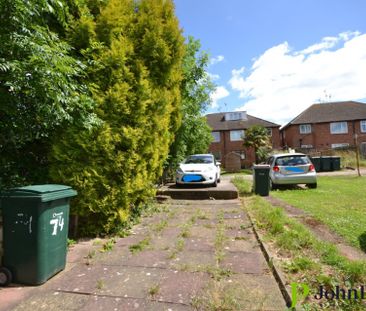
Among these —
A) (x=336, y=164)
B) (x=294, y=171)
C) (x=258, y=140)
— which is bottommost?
(x=294, y=171)

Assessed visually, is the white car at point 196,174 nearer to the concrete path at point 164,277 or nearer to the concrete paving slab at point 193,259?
the concrete path at point 164,277

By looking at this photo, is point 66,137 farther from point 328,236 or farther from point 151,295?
point 328,236

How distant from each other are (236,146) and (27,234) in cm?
3636

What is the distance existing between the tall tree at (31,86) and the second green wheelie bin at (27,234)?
48.9 inches

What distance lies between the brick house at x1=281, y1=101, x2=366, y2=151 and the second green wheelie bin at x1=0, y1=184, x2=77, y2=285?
36.4m

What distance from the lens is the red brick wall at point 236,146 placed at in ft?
122

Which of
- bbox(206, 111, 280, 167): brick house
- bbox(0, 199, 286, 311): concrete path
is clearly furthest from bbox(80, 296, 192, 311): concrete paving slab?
bbox(206, 111, 280, 167): brick house

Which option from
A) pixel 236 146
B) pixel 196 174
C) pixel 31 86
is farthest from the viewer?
pixel 236 146

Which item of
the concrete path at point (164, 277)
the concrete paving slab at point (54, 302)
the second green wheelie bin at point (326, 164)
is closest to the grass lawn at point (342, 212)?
the concrete path at point (164, 277)

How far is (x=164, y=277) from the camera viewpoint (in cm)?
332

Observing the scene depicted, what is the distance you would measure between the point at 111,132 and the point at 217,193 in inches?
194

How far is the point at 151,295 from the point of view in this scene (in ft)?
9.52

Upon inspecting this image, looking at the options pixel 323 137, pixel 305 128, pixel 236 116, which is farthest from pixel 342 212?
pixel 236 116

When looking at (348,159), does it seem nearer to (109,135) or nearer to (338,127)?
(338,127)
